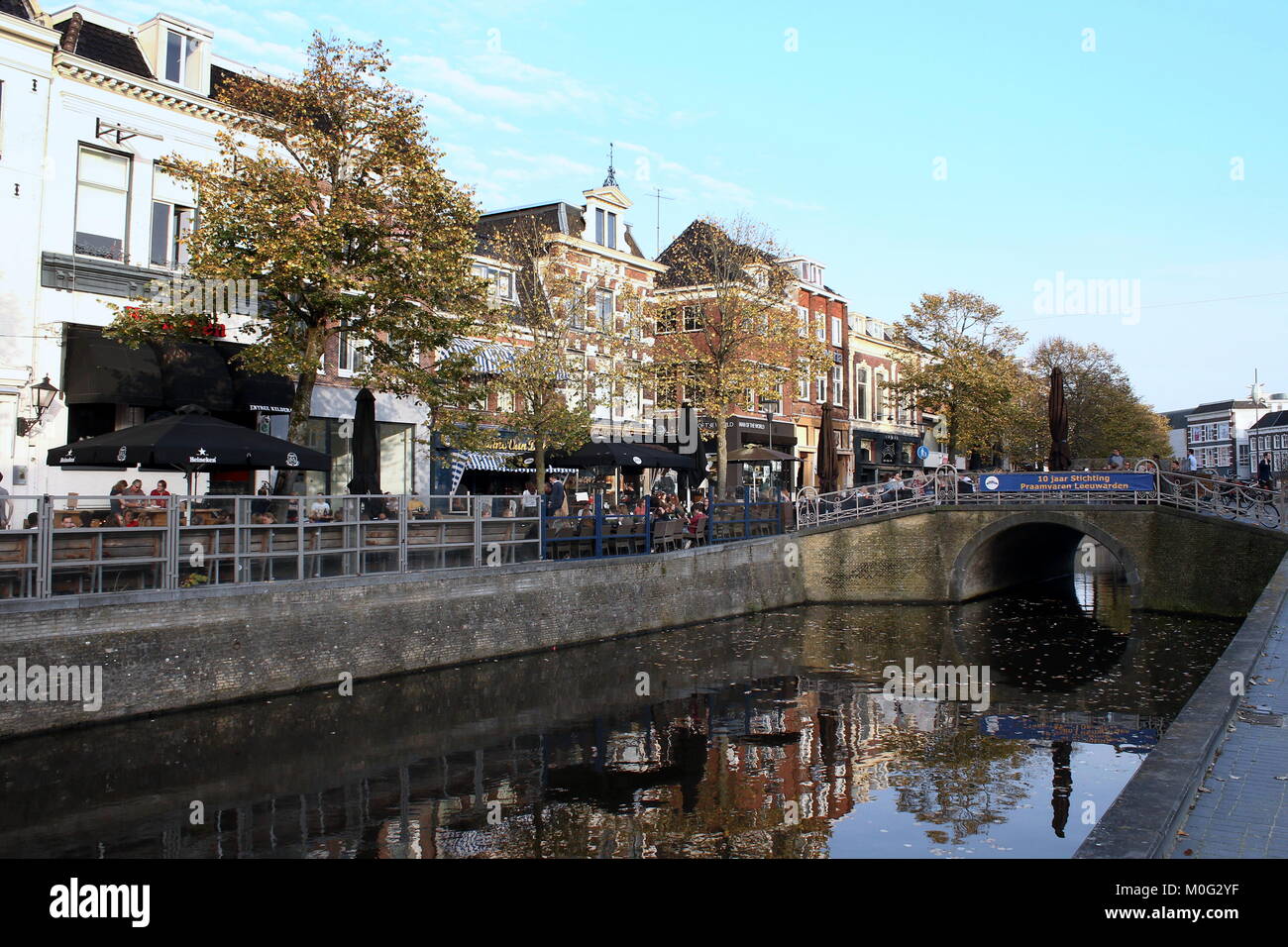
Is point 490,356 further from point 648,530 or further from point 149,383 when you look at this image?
point 149,383

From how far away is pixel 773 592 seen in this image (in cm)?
2948

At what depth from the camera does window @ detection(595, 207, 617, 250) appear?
130 ft

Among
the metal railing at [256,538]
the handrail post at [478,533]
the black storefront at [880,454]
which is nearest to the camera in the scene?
the metal railing at [256,538]

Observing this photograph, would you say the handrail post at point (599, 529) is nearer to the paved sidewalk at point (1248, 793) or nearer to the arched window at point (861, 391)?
the paved sidewalk at point (1248, 793)

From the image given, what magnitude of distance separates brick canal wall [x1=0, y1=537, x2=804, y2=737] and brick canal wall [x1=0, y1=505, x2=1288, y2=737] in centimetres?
2

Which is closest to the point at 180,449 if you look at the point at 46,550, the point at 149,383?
the point at 46,550

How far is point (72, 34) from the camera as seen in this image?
2309 cm

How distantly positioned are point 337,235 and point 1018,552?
1036 inches

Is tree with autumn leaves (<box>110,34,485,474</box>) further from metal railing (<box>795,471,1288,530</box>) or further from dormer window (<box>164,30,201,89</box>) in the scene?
metal railing (<box>795,471,1288,530</box>)

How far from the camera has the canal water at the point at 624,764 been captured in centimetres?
963

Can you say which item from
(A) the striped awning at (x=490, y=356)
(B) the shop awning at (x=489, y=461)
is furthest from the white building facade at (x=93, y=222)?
(B) the shop awning at (x=489, y=461)

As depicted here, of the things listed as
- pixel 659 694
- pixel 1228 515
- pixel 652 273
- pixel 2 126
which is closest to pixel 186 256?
pixel 2 126

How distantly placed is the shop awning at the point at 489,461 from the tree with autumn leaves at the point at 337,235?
9926 millimetres
